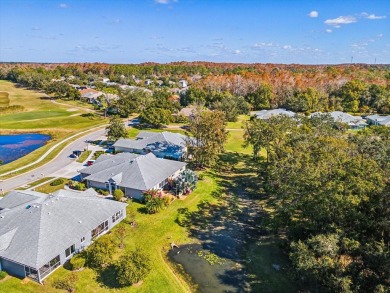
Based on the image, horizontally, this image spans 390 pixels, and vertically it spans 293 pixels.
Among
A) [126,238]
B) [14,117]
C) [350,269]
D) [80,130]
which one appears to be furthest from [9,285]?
[14,117]

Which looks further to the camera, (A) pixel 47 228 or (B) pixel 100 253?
(A) pixel 47 228

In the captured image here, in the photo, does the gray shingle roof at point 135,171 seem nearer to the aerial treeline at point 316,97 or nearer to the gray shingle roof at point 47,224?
the gray shingle roof at point 47,224

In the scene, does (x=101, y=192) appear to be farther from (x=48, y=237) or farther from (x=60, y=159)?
(x=60, y=159)

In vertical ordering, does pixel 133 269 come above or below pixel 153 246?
above

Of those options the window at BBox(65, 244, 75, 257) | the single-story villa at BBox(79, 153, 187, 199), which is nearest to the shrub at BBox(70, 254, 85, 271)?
the window at BBox(65, 244, 75, 257)

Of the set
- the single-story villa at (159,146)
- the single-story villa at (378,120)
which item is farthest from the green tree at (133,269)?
the single-story villa at (378,120)

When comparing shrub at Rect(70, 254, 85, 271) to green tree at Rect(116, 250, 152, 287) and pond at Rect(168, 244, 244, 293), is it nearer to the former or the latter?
→ green tree at Rect(116, 250, 152, 287)

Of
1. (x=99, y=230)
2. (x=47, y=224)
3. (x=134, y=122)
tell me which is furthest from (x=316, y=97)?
(x=47, y=224)

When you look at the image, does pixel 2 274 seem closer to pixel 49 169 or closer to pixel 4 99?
pixel 49 169
